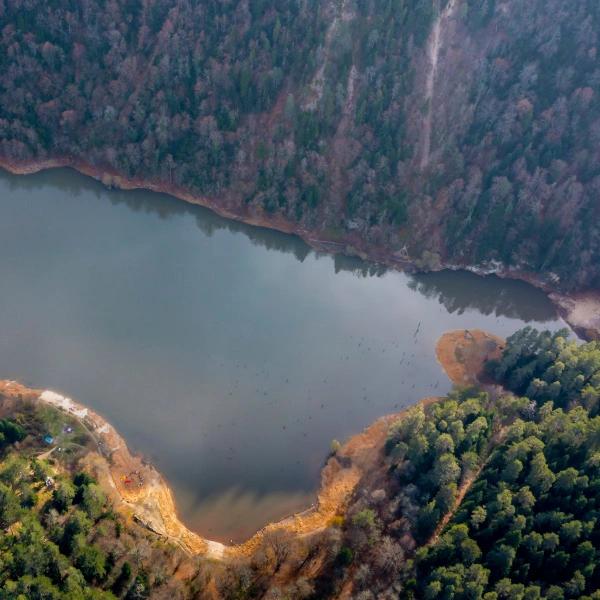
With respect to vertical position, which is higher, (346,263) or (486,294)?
(486,294)

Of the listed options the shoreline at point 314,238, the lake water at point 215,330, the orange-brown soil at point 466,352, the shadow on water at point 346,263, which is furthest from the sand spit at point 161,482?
the shoreline at point 314,238

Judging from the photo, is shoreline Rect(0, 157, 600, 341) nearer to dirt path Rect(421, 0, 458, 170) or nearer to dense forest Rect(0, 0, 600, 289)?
dense forest Rect(0, 0, 600, 289)

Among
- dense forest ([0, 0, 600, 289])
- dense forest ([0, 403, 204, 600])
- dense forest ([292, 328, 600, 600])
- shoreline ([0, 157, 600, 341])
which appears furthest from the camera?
dense forest ([0, 0, 600, 289])

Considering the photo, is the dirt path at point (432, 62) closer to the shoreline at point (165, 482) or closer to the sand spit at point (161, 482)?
the shoreline at point (165, 482)

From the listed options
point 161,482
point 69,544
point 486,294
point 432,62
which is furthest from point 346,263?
point 69,544

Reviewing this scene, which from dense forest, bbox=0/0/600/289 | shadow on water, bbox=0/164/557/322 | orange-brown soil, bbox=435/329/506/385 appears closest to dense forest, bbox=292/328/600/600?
orange-brown soil, bbox=435/329/506/385

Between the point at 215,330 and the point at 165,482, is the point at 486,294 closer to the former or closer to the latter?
the point at 215,330
